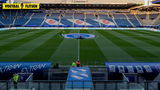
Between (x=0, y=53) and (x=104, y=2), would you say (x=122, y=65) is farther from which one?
(x=104, y=2)

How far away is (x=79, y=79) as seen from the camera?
1155 cm

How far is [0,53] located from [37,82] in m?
15.3

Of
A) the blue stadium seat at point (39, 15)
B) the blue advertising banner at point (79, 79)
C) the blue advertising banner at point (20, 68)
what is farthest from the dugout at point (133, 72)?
the blue stadium seat at point (39, 15)

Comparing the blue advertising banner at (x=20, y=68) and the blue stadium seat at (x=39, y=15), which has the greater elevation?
the blue stadium seat at (x=39, y=15)

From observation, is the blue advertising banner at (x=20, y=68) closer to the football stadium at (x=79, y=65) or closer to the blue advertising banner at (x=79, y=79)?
the football stadium at (x=79, y=65)

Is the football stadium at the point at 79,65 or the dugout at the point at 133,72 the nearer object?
the football stadium at the point at 79,65

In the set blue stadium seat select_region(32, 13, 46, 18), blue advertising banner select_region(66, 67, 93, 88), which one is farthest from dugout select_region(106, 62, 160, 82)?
blue stadium seat select_region(32, 13, 46, 18)

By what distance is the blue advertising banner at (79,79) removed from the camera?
Result: 1030 cm

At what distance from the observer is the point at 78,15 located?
89.5 m

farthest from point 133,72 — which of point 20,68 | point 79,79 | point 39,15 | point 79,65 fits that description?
point 39,15

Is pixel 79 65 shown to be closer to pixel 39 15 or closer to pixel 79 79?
pixel 79 79

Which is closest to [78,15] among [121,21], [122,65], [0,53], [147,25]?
[121,21]

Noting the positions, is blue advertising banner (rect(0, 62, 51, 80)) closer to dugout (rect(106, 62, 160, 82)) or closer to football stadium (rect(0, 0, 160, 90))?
football stadium (rect(0, 0, 160, 90))

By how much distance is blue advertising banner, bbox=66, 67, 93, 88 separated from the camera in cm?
1030
